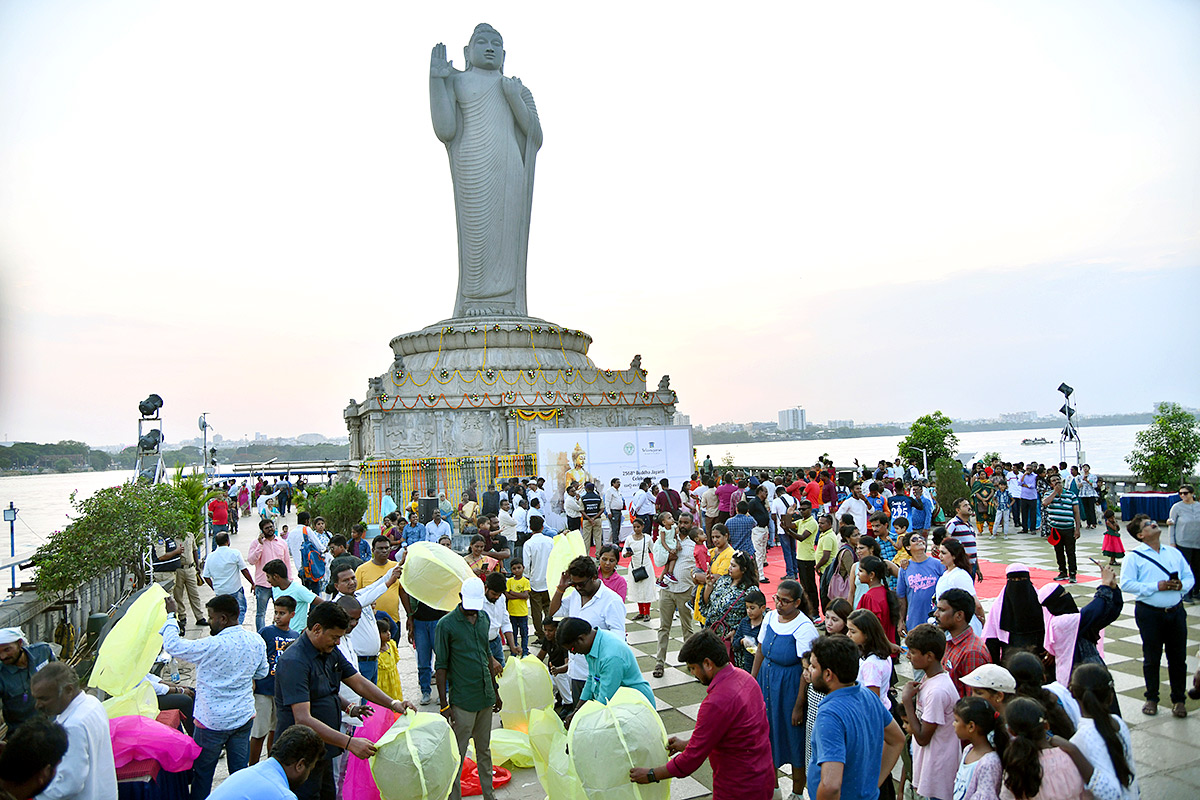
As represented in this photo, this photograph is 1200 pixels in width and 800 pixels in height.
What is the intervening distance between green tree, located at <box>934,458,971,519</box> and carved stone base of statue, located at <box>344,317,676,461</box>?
9071 millimetres

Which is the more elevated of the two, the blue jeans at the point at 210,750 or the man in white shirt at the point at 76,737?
the man in white shirt at the point at 76,737

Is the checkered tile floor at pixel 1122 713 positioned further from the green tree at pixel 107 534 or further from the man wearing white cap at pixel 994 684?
the green tree at pixel 107 534

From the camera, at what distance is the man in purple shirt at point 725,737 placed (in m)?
3.52

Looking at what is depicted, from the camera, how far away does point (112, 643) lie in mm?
4379

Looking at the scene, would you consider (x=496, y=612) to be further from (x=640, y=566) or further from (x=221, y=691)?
(x=640, y=566)

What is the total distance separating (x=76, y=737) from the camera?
338 cm

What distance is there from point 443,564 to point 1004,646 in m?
3.57

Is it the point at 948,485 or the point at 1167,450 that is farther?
the point at 1167,450

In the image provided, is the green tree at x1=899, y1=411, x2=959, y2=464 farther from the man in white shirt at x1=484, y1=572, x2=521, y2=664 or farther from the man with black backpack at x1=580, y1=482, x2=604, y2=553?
the man in white shirt at x1=484, y1=572, x2=521, y2=664

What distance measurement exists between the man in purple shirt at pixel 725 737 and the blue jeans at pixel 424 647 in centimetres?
359

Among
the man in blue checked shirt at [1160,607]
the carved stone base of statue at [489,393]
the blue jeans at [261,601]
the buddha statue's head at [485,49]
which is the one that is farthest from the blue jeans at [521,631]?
the buddha statue's head at [485,49]

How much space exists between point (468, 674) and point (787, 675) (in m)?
1.84

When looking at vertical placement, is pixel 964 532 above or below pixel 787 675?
above

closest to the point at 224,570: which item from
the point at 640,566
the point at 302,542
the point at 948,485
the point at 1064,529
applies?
the point at 302,542
